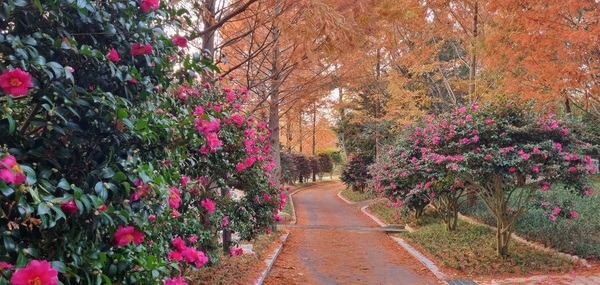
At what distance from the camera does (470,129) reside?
7086 mm

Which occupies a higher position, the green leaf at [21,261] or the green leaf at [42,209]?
the green leaf at [42,209]

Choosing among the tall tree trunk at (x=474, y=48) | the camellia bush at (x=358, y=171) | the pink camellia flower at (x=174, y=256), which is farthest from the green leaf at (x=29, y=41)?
the camellia bush at (x=358, y=171)

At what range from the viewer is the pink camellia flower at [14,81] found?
1.38 m

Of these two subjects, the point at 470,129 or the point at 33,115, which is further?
the point at 470,129

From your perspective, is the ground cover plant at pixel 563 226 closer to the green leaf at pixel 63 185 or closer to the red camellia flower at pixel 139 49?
the red camellia flower at pixel 139 49

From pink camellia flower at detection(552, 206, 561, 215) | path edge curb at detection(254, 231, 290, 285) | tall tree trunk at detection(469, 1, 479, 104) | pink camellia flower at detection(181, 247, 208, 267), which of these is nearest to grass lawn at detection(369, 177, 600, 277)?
pink camellia flower at detection(552, 206, 561, 215)

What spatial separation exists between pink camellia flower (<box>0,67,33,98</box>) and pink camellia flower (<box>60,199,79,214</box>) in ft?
1.30

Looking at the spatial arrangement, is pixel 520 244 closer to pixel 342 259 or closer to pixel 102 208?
pixel 342 259

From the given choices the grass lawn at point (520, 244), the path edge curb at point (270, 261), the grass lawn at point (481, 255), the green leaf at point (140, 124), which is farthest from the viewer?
the grass lawn at point (520, 244)

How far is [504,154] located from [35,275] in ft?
21.7

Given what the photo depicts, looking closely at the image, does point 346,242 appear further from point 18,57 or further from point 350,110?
point 350,110

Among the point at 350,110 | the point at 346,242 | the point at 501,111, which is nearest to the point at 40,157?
the point at 501,111

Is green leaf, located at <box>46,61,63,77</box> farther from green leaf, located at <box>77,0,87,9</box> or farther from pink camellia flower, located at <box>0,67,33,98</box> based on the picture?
green leaf, located at <box>77,0,87,9</box>

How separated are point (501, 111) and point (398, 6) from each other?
310 centimetres
